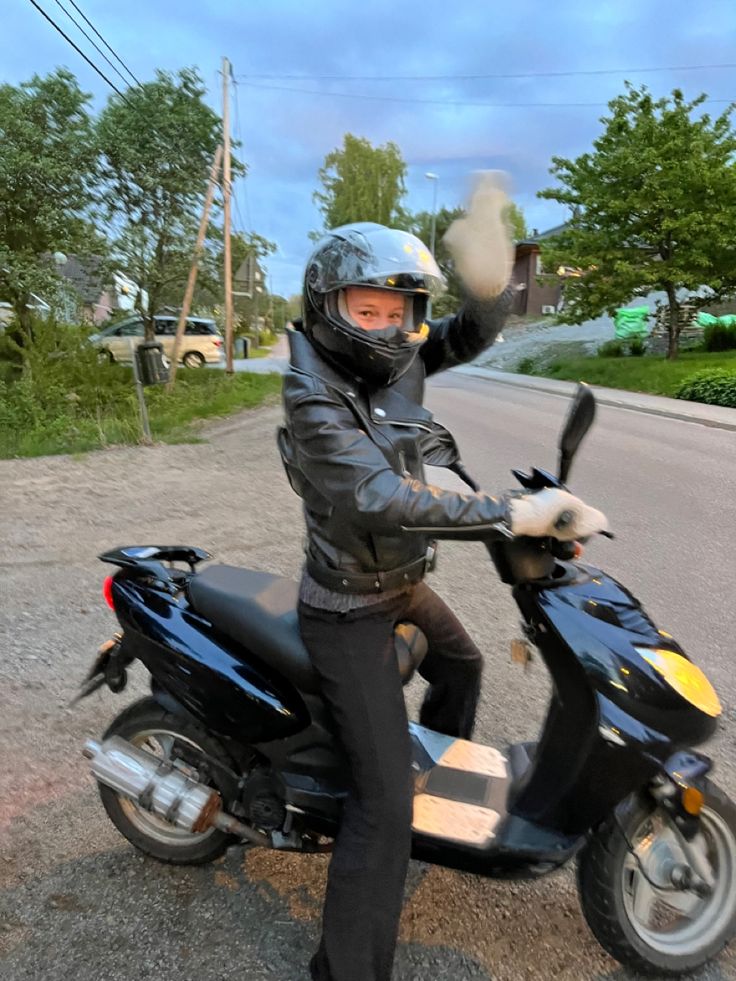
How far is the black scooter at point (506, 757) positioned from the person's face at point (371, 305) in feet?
1.75

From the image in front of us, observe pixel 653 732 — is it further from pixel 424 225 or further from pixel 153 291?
pixel 424 225

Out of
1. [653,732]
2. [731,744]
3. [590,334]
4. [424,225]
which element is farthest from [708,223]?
[424,225]

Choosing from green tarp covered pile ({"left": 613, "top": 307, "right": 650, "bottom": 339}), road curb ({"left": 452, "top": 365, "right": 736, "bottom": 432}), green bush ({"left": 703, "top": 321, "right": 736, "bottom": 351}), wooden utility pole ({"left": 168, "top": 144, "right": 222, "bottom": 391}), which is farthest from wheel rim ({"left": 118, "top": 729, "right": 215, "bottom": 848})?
green tarp covered pile ({"left": 613, "top": 307, "right": 650, "bottom": 339})

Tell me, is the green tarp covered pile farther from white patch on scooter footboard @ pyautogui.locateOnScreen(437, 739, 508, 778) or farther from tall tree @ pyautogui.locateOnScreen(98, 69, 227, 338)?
white patch on scooter footboard @ pyautogui.locateOnScreen(437, 739, 508, 778)

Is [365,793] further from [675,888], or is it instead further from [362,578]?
[675,888]

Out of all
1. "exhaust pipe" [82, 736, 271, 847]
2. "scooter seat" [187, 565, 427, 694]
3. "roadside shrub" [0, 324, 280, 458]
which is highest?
"scooter seat" [187, 565, 427, 694]

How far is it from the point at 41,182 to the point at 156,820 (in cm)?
1430

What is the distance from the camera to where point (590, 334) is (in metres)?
31.8

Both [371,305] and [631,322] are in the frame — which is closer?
[371,305]

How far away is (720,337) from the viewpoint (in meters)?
21.8

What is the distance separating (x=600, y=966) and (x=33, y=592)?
12.7ft

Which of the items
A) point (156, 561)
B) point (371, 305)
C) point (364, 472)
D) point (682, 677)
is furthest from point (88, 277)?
point (682, 677)

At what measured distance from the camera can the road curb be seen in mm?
13059

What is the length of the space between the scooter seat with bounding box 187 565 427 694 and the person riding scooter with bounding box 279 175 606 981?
3.4 inches
